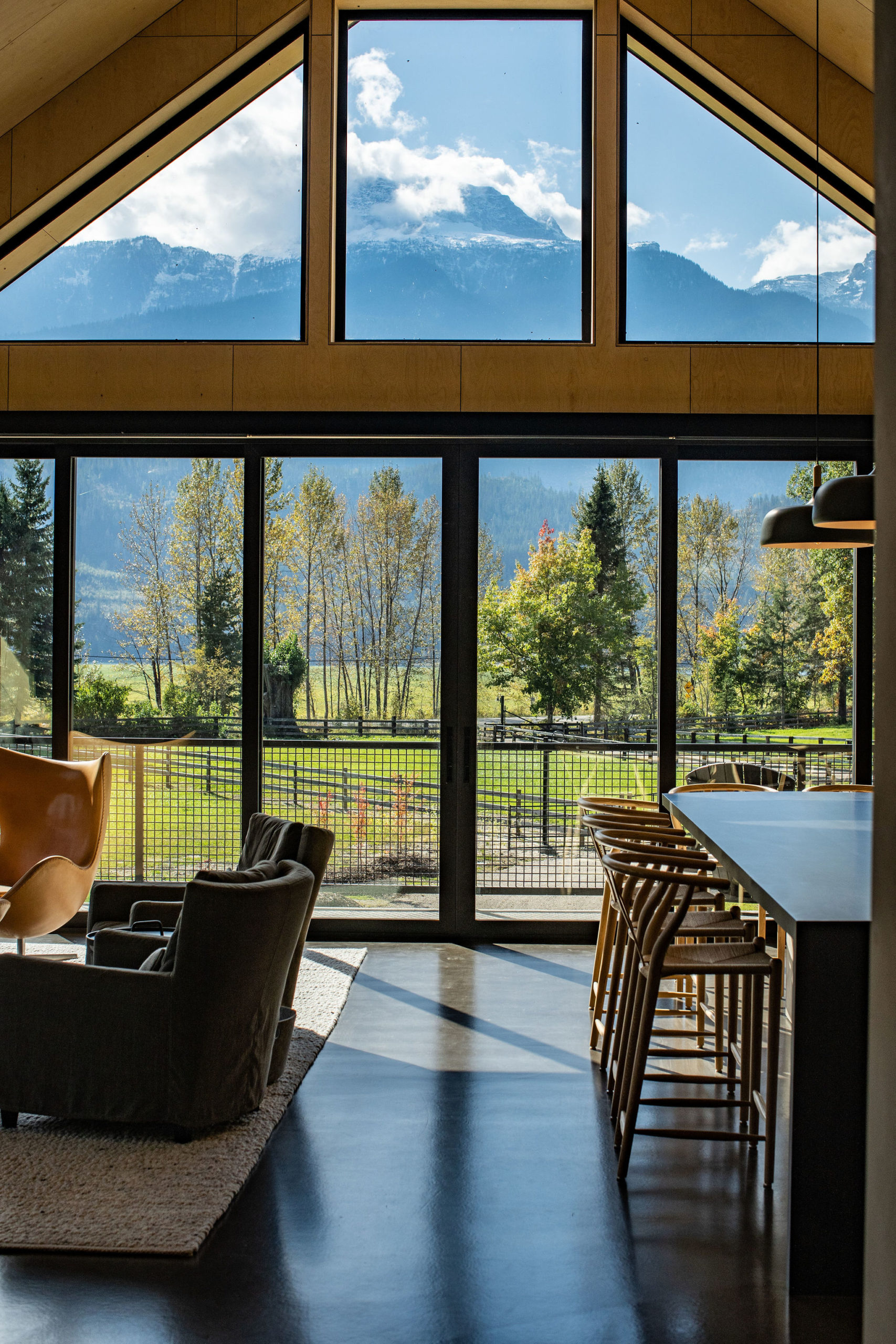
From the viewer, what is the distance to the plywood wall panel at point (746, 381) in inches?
218

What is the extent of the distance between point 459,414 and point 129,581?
203cm

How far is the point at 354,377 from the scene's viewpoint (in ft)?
18.2

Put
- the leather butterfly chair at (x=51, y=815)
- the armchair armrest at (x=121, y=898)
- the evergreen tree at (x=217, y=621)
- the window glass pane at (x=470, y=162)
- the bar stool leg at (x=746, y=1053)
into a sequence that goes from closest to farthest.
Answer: the bar stool leg at (x=746, y=1053)
the armchair armrest at (x=121, y=898)
the leather butterfly chair at (x=51, y=815)
the window glass pane at (x=470, y=162)
the evergreen tree at (x=217, y=621)

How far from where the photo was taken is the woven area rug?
2588 mm

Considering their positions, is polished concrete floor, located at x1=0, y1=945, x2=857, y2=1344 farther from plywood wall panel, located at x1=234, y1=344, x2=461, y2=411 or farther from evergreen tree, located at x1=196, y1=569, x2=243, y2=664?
plywood wall panel, located at x1=234, y1=344, x2=461, y2=411

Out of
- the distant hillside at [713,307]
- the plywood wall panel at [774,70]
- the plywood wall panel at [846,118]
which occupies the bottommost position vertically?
the distant hillside at [713,307]

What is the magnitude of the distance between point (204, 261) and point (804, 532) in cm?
371

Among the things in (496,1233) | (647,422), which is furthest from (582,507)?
(496,1233)

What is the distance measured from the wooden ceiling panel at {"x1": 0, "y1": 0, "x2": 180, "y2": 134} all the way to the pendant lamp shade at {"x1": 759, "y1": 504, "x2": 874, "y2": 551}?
395 cm

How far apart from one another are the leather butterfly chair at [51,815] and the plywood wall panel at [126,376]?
76.4 inches

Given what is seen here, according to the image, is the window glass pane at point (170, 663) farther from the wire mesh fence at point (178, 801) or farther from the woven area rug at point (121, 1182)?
the woven area rug at point (121, 1182)

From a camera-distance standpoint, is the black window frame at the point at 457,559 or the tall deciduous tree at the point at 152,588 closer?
the black window frame at the point at 457,559

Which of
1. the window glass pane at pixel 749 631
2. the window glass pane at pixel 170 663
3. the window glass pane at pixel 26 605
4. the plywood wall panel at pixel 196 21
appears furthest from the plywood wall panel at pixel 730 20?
the window glass pane at pixel 26 605

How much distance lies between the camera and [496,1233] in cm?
265
